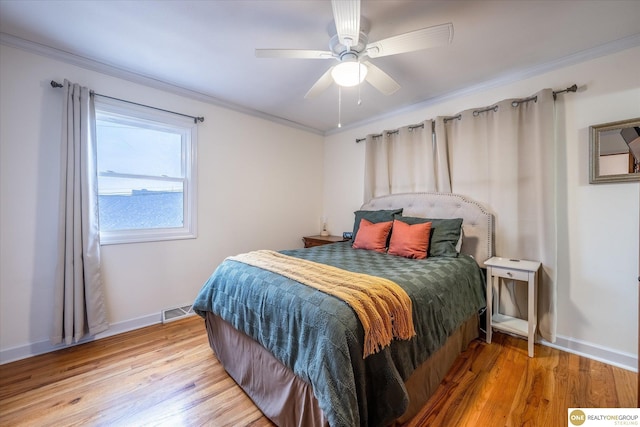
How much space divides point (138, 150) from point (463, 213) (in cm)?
339

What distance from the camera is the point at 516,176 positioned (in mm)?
2342

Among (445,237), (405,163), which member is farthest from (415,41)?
(405,163)

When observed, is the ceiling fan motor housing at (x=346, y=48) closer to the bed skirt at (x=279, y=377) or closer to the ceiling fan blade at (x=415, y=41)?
the ceiling fan blade at (x=415, y=41)

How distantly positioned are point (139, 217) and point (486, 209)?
3518 millimetres

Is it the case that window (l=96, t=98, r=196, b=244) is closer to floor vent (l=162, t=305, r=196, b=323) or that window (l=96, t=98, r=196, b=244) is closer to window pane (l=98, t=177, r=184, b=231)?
window pane (l=98, t=177, r=184, b=231)

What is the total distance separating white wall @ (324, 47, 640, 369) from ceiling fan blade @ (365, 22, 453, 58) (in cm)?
152

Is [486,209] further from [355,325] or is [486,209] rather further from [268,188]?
[268,188]

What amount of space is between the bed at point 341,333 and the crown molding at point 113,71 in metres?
2.04

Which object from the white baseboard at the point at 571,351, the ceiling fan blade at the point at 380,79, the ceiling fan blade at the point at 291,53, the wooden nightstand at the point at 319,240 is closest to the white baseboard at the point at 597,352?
the white baseboard at the point at 571,351

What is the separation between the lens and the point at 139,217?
2.60m

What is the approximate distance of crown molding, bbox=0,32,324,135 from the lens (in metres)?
1.95

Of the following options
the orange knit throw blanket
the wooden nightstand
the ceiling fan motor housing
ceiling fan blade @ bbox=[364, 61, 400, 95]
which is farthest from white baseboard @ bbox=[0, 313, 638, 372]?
the ceiling fan motor housing

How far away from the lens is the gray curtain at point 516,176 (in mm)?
2135

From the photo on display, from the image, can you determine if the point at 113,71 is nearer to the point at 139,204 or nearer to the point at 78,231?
the point at 139,204
